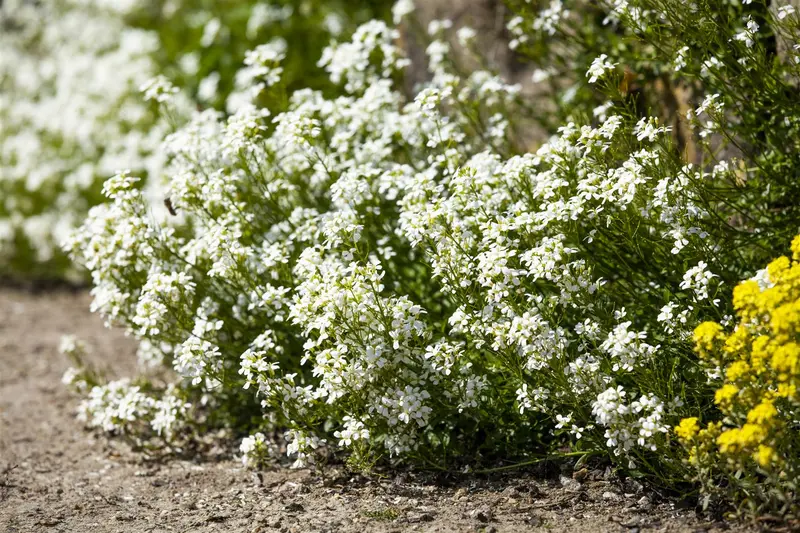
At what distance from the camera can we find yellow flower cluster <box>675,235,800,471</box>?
273 centimetres

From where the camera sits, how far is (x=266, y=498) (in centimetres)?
374

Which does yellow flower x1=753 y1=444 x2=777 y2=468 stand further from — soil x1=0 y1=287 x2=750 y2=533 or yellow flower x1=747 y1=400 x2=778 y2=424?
soil x1=0 y1=287 x2=750 y2=533

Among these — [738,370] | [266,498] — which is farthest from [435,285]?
[738,370]

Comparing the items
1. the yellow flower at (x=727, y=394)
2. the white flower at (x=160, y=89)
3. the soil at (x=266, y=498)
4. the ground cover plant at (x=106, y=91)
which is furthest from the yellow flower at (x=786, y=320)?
the ground cover plant at (x=106, y=91)

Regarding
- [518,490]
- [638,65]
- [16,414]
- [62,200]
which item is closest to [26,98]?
[62,200]

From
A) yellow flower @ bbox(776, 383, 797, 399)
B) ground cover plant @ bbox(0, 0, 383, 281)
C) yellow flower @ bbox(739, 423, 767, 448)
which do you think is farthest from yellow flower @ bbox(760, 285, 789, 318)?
ground cover plant @ bbox(0, 0, 383, 281)

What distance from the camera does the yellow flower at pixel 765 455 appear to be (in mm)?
2670

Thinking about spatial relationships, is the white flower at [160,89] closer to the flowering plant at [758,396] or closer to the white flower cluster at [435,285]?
the white flower cluster at [435,285]

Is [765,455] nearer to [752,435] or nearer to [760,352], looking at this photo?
[752,435]

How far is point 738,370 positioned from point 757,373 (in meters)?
0.10

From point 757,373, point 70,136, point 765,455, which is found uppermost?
point 70,136

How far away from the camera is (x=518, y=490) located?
3570mm

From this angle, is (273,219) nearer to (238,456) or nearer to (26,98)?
(238,456)

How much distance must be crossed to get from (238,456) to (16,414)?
Result: 69.9 inches
